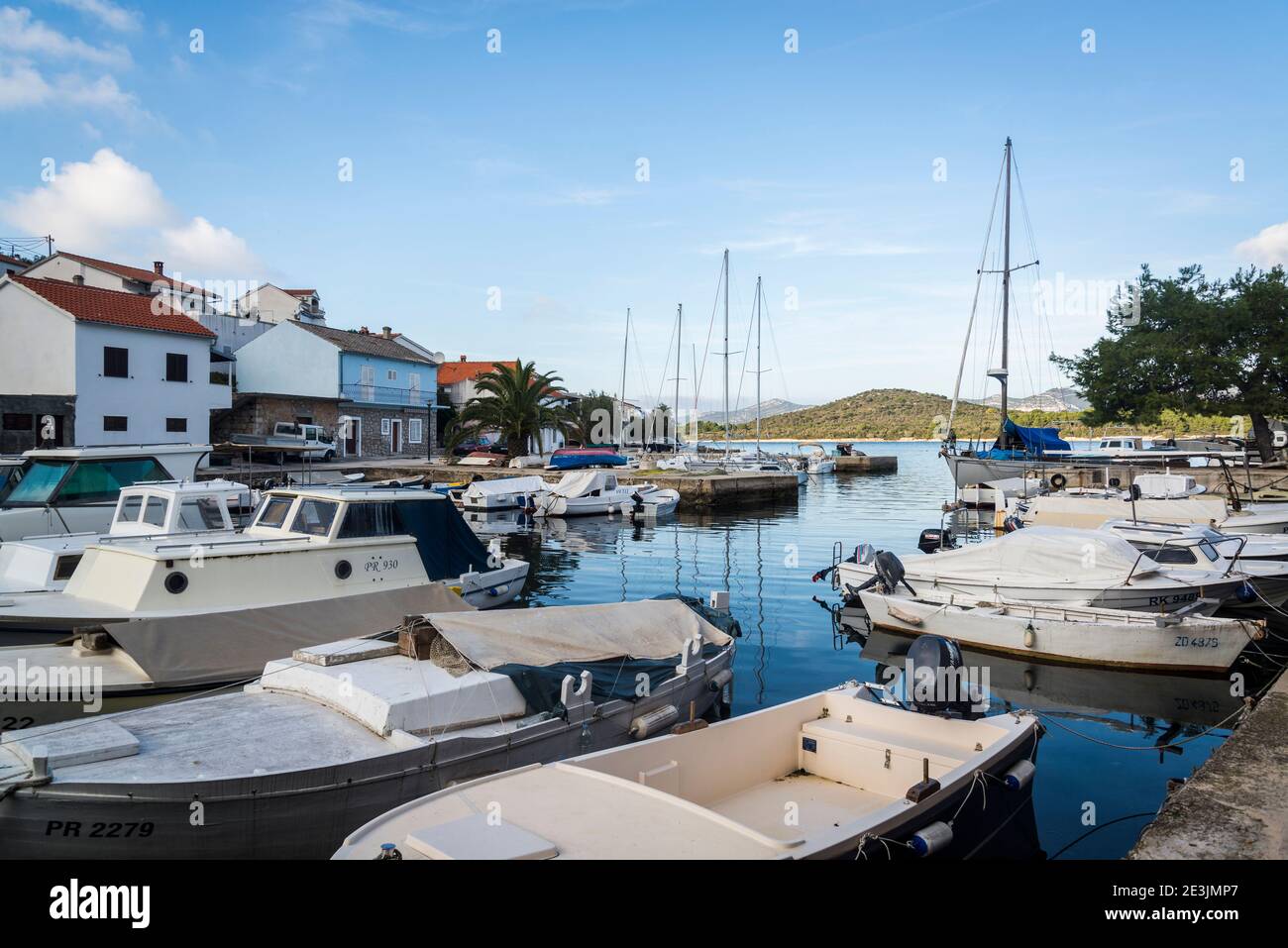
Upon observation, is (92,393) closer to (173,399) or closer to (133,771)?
(173,399)

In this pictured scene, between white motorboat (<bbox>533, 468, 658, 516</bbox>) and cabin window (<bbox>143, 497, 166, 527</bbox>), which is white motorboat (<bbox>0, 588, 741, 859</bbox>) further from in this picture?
white motorboat (<bbox>533, 468, 658, 516</bbox>)

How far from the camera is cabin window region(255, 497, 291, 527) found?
1271 centimetres

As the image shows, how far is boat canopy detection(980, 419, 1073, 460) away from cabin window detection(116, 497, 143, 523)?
38360mm

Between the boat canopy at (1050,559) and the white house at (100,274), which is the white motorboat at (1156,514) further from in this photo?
the white house at (100,274)

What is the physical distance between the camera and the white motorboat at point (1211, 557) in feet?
50.0

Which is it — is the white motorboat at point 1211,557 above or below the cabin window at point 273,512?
below

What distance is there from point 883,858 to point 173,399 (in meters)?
38.7

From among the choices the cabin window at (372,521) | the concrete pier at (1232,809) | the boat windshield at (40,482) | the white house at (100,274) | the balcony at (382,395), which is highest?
the white house at (100,274)

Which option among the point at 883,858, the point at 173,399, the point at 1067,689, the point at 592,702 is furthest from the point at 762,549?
the point at 173,399

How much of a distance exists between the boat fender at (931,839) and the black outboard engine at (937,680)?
6.34ft

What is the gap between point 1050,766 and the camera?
32.8 ft

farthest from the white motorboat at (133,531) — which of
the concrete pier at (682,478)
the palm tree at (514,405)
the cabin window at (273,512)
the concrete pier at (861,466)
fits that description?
the concrete pier at (861,466)

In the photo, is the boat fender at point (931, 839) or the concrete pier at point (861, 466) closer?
the boat fender at point (931, 839)

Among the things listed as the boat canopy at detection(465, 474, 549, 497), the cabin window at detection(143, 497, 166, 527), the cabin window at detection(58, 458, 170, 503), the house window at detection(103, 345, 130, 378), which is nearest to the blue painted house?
the house window at detection(103, 345, 130, 378)
